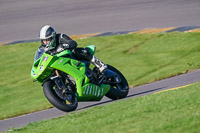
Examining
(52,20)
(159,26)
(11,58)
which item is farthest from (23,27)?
(159,26)

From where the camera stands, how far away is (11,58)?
15914 millimetres

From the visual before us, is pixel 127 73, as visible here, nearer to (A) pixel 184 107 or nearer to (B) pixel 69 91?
(B) pixel 69 91

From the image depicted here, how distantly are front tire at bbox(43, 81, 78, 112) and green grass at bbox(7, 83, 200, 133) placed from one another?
2.26ft

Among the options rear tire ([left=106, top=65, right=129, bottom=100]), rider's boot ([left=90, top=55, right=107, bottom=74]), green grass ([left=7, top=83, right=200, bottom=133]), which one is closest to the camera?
green grass ([left=7, top=83, right=200, bottom=133])

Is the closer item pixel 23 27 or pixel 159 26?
pixel 159 26

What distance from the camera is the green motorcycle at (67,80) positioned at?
7.97m

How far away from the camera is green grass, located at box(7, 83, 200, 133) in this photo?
515cm

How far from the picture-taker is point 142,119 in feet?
18.5

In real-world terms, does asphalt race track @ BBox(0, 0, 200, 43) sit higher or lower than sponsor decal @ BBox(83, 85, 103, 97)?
lower

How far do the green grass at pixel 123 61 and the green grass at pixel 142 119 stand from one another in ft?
10.2

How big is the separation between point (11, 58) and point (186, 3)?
9.35 meters

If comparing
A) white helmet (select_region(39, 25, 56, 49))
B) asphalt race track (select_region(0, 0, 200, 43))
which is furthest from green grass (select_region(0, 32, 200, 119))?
asphalt race track (select_region(0, 0, 200, 43))

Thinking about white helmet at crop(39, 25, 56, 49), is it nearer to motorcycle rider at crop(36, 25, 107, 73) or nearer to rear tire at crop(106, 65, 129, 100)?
motorcycle rider at crop(36, 25, 107, 73)

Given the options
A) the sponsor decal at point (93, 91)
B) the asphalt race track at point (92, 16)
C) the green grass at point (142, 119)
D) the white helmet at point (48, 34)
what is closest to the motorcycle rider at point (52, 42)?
the white helmet at point (48, 34)
